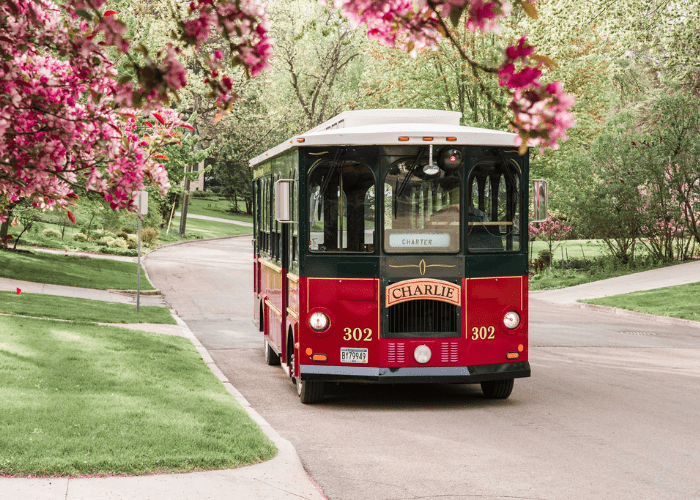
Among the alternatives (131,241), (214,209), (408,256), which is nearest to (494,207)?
(408,256)

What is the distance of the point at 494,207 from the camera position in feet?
34.4

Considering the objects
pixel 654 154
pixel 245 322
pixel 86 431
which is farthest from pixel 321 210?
pixel 654 154

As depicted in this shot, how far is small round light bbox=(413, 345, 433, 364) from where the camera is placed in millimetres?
10141

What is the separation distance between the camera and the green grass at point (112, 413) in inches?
267

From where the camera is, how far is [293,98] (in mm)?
54375

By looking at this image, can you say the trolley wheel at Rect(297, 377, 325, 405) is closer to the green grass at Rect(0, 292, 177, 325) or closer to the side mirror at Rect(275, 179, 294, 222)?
the side mirror at Rect(275, 179, 294, 222)

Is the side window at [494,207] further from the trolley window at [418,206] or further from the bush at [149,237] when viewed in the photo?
the bush at [149,237]

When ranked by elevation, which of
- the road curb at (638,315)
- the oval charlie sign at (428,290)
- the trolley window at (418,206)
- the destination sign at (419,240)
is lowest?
the road curb at (638,315)

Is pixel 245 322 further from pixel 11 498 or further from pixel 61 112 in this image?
pixel 61 112

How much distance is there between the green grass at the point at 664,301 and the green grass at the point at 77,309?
1162cm

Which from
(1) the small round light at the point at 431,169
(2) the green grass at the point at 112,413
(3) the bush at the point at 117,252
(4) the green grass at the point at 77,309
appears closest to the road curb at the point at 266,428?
(2) the green grass at the point at 112,413

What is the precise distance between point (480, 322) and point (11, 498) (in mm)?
5830

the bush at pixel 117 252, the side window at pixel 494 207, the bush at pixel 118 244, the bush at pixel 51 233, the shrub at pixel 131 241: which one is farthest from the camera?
the shrub at pixel 131 241

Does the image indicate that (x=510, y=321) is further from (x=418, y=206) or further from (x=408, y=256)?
(x=418, y=206)
